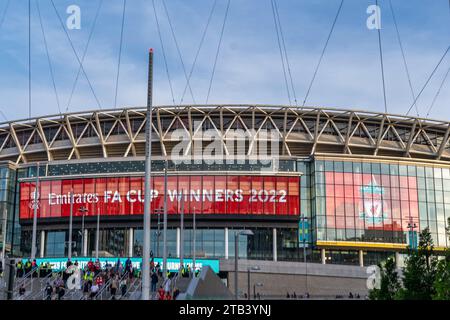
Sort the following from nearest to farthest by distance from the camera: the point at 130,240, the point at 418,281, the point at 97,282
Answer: the point at 418,281, the point at 97,282, the point at 130,240

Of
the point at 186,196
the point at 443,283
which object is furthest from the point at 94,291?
the point at 186,196

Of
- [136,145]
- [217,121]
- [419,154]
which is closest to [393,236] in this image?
[419,154]

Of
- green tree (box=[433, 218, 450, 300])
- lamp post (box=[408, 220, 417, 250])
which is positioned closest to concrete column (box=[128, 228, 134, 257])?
lamp post (box=[408, 220, 417, 250])

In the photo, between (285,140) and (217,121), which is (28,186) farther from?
(285,140)

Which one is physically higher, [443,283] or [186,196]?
[186,196]

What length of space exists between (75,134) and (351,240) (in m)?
42.3

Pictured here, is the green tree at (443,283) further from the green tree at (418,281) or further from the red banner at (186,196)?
the red banner at (186,196)

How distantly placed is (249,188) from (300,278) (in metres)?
18.3

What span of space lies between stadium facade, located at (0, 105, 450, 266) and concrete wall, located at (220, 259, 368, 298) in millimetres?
11293

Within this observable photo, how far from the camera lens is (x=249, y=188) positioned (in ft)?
283

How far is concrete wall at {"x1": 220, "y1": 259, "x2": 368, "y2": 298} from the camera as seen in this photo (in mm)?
69312

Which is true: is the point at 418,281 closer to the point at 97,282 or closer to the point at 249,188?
the point at 97,282
